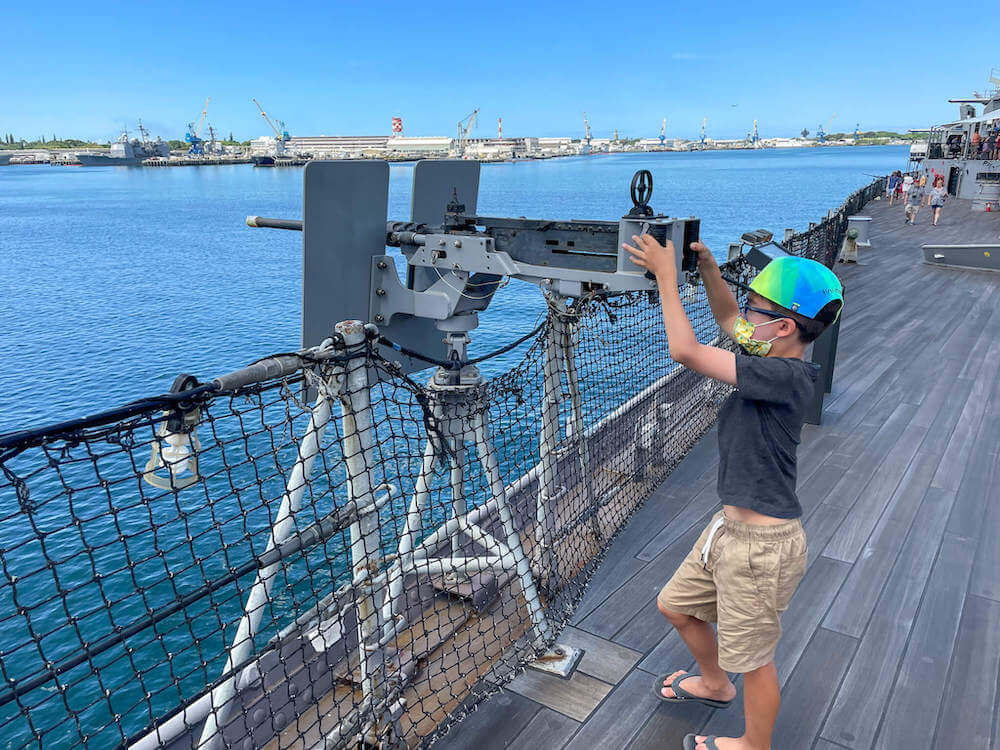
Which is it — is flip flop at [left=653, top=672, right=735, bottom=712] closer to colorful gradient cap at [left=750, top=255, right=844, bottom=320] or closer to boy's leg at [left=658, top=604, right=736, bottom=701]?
boy's leg at [left=658, top=604, right=736, bottom=701]

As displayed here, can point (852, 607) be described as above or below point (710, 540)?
below

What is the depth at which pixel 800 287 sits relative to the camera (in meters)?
1.94

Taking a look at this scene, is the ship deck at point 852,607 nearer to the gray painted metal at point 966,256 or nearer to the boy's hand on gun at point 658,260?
the boy's hand on gun at point 658,260

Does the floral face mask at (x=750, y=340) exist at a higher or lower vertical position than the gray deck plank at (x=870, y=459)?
higher

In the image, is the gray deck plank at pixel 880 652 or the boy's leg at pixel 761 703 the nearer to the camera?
the boy's leg at pixel 761 703

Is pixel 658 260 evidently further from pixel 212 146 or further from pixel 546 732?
pixel 212 146

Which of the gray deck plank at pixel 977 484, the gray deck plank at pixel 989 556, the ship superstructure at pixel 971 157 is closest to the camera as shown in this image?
the gray deck plank at pixel 989 556

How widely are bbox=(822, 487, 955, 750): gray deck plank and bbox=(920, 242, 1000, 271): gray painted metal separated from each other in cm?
1049

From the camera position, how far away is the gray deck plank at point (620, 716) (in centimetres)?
254

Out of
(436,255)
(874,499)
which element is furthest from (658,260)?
(874,499)

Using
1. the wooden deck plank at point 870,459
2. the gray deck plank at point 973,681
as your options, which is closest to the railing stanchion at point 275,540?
the gray deck plank at point 973,681

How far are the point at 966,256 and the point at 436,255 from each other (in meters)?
13.0

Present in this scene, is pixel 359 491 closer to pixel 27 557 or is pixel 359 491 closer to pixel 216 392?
pixel 216 392

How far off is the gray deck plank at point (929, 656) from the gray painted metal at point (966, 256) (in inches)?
418
